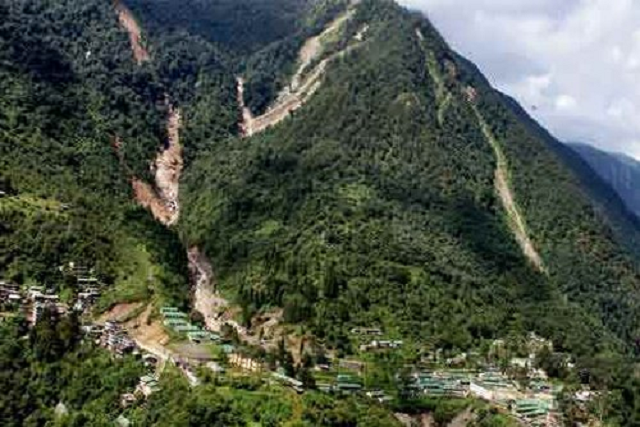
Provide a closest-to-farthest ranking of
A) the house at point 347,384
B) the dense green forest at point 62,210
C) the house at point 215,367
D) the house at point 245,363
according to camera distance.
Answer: the house at point 215,367
the house at point 245,363
the house at point 347,384
the dense green forest at point 62,210

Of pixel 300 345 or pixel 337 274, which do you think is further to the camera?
pixel 337 274

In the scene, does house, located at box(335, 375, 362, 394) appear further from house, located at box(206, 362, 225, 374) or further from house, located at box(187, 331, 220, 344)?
house, located at box(187, 331, 220, 344)

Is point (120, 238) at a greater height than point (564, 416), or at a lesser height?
greater

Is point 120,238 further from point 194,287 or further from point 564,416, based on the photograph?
point 564,416

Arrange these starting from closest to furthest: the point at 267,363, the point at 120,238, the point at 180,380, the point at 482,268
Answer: the point at 180,380, the point at 267,363, the point at 120,238, the point at 482,268

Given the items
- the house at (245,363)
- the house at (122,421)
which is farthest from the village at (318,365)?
the house at (122,421)

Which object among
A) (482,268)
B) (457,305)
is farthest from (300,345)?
(482,268)

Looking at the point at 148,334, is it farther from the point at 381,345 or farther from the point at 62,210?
the point at 62,210

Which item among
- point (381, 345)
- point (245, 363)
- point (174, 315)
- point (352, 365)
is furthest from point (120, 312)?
point (381, 345)

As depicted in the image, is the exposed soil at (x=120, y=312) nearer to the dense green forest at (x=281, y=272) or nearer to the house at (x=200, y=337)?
the dense green forest at (x=281, y=272)
